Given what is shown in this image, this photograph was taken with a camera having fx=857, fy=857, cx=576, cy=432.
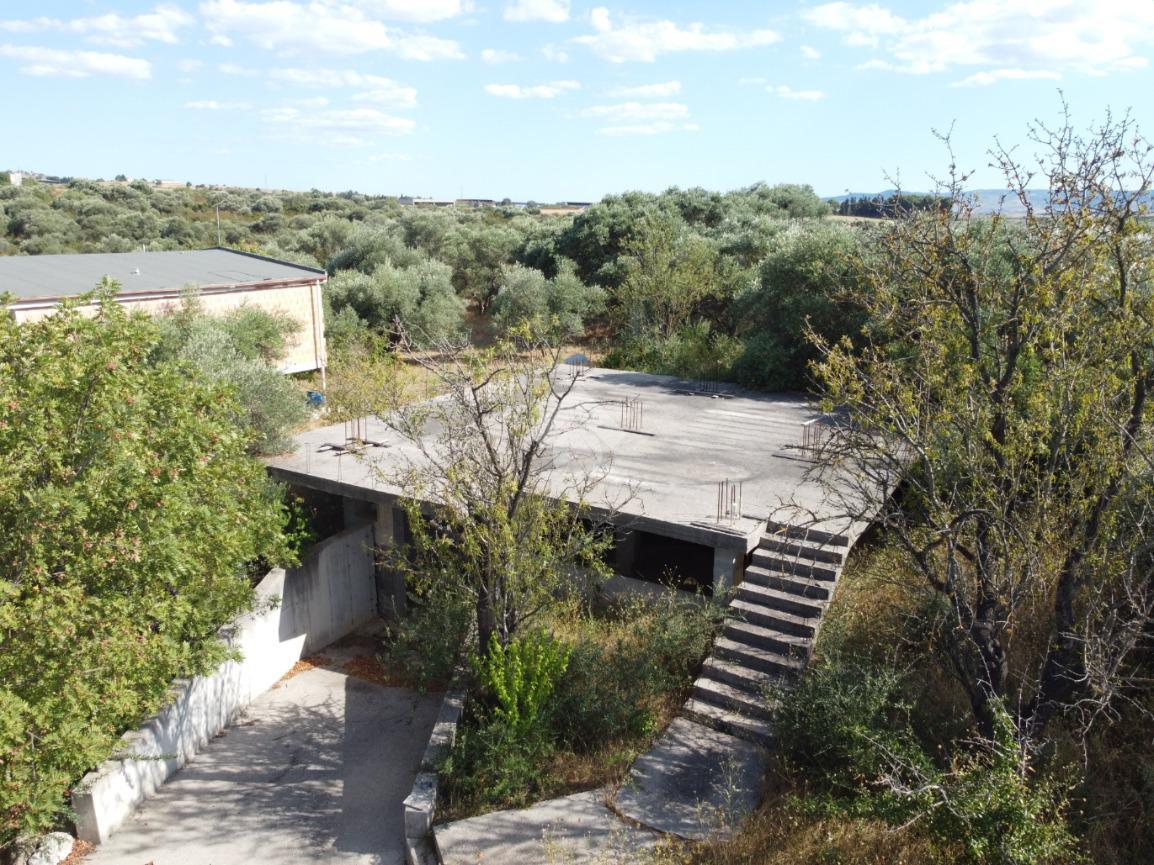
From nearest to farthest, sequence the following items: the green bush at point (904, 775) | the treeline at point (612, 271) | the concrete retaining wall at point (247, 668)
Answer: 1. the green bush at point (904, 775)
2. the concrete retaining wall at point (247, 668)
3. the treeline at point (612, 271)

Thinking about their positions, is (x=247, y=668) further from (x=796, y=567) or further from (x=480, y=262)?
(x=480, y=262)

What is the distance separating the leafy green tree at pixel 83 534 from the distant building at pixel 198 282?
12.2 m

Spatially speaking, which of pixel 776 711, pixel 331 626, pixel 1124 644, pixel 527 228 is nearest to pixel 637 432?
pixel 331 626

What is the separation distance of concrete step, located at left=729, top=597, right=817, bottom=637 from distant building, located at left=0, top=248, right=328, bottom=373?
16001 mm

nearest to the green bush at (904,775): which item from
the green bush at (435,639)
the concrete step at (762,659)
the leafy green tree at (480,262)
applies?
the concrete step at (762,659)

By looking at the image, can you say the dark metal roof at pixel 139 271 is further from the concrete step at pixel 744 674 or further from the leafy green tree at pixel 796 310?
the concrete step at pixel 744 674

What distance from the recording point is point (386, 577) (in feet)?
52.6

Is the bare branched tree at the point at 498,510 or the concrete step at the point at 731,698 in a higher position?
the bare branched tree at the point at 498,510

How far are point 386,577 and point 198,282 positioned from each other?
1190 cm

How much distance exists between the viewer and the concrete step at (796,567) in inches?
470

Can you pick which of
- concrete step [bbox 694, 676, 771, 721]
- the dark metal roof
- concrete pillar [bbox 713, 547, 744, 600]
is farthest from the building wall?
concrete step [bbox 694, 676, 771, 721]

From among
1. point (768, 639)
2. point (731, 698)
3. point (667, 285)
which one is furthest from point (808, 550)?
point (667, 285)

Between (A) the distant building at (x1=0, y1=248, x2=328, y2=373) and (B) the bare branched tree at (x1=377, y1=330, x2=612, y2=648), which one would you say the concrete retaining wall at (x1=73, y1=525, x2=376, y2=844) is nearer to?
(B) the bare branched tree at (x1=377, y1=330, x2=612, y2=648)

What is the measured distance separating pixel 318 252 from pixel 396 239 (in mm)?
7667
